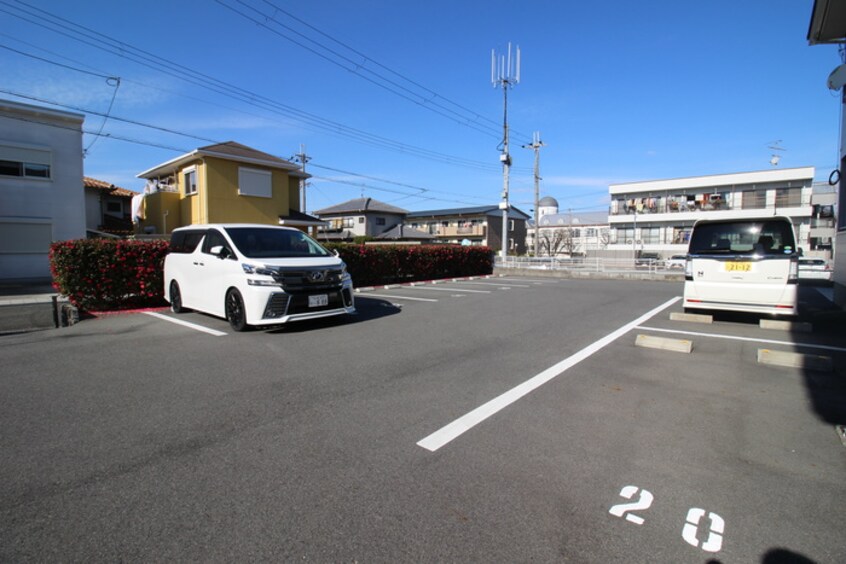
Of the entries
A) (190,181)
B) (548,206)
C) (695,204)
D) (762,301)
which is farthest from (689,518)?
(548,206)

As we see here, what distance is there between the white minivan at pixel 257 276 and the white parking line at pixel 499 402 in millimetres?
3473

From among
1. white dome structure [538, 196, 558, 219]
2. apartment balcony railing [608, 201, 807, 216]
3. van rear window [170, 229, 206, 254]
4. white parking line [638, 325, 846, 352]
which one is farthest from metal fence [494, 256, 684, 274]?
white dome structure [538, 196, 558, 219]

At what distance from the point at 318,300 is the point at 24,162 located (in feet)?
56.7

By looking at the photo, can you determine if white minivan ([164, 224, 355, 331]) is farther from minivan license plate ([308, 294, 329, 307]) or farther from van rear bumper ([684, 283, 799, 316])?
van rear bumper ([684, 283, 799, 316])

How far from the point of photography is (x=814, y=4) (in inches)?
286

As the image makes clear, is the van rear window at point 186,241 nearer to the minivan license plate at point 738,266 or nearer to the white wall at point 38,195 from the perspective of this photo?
the minivan license plate at point 738,266

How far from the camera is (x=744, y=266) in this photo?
6.57 m

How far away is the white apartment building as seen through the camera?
33.9m

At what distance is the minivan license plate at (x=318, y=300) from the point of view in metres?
6.33

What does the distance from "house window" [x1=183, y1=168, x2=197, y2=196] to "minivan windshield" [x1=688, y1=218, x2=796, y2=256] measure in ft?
62.8

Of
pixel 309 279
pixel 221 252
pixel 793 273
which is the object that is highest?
pixel 221 252

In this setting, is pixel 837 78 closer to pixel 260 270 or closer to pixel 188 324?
pixel 260 270

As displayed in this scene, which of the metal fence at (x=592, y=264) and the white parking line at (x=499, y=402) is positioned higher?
the metal fence at (x=592, y=264)

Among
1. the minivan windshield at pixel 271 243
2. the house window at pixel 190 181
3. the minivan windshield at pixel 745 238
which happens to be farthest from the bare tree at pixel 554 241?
the minivan windshield at pixel 271 243
